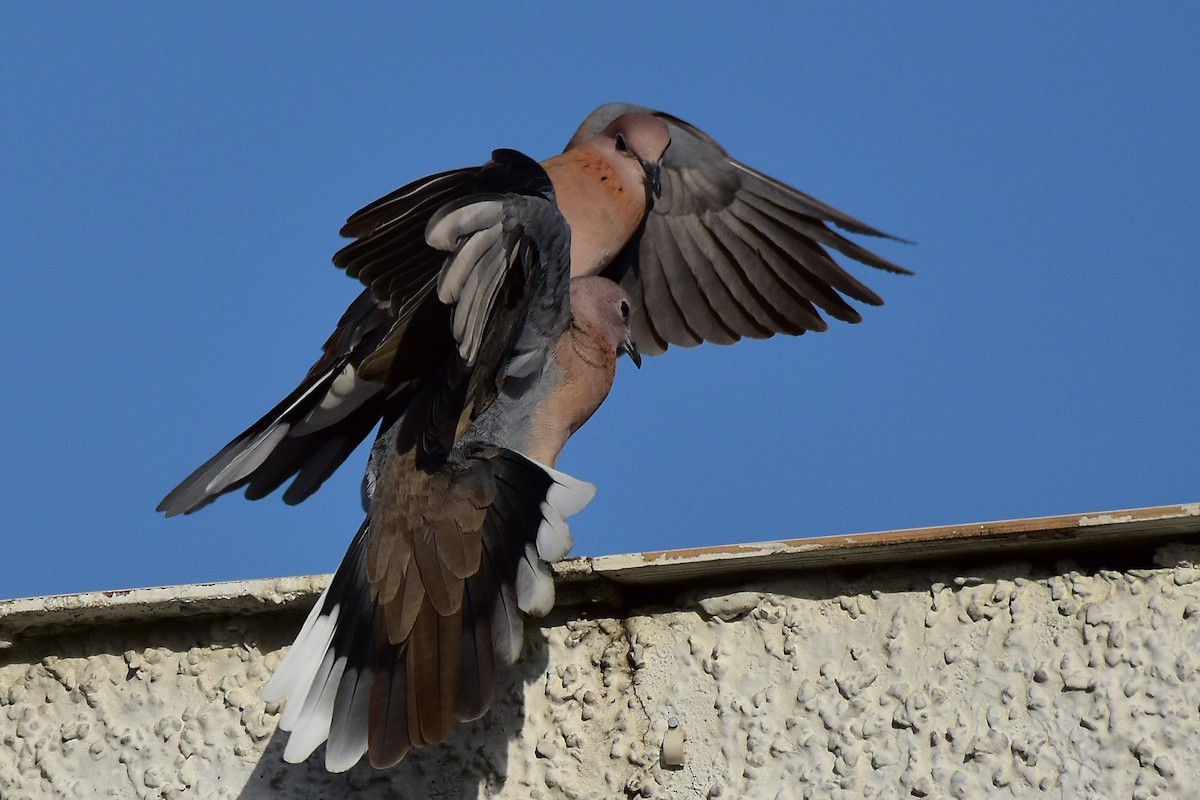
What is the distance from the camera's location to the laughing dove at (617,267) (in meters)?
3.36

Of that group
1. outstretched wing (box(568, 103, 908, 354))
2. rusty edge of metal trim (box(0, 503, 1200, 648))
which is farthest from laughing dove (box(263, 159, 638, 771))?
outstretched wing (box(568, 103, 908, 354))

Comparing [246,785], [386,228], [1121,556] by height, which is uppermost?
[386,228]

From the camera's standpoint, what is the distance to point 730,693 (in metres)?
2.96

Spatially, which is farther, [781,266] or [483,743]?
[781,266]

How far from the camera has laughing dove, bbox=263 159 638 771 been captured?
299 centimetres

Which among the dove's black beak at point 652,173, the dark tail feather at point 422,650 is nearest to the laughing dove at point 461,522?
the dark tail feather at point 422,650

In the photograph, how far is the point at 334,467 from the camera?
407 cm

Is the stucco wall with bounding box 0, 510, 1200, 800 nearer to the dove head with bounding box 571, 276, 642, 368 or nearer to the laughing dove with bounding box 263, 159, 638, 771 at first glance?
the laughing dove with bounding box 263, 159, 638, 771

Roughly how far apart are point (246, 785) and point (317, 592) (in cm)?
40

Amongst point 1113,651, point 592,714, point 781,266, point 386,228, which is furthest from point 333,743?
point 781,266

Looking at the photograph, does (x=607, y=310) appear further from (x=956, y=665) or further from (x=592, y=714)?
(x=956, y=665)

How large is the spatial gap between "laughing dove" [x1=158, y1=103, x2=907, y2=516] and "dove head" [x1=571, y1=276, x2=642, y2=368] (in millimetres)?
328

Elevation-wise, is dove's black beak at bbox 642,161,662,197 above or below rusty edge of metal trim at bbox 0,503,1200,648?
above

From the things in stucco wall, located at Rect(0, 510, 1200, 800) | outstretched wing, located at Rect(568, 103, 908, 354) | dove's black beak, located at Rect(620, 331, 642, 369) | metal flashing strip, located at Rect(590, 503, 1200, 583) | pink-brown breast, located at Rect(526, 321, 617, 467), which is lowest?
stucco wall, located at Rect(0, 510, 1200, 800)
